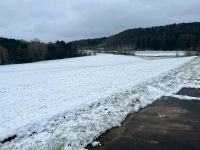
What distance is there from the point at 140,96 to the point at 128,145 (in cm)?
957

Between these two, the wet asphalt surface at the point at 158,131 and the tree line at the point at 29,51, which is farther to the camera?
the tree line at the point at 29,51

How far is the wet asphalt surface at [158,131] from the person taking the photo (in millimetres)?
10734

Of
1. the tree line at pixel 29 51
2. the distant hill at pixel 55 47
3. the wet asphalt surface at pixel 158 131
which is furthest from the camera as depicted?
the distant hill at pixel 55 47

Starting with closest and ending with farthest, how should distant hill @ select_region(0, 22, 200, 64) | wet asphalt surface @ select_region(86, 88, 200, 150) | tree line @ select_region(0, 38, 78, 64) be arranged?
1. wet asphalt surface @ select_region(86, 88, 200, 150)
2. tree line @ select_region(0, 38, 78, 64)
3. distant hill @ select_region(0, 22, 200, 64)

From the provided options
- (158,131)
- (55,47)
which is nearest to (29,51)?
(55,47)

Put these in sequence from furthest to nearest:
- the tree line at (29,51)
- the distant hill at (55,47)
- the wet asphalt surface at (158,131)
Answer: the distant hill at (55,47), the tree line at (29,51), the wet asphalt surface at (158,131)

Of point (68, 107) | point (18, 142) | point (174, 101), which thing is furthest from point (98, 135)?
point (174, 101)

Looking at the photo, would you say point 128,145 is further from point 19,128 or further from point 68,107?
point 68,107

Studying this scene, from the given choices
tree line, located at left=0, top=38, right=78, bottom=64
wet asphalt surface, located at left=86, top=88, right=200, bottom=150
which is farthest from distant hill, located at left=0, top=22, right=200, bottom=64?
wet asphalt surface, located at left=86, top=88, right=200, bottom=150

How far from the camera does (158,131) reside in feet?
40.7

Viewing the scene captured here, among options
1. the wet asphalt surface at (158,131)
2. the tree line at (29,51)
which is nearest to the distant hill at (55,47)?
the tree line at (29,51)

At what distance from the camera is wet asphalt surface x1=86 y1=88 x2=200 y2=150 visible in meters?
10.7

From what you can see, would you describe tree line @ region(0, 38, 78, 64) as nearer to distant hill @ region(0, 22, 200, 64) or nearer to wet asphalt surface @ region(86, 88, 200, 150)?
distant hill @ region(0, 22, 200, 64)

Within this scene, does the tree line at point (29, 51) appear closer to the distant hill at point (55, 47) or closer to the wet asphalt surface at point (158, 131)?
the distant hill at point (55, 47)
